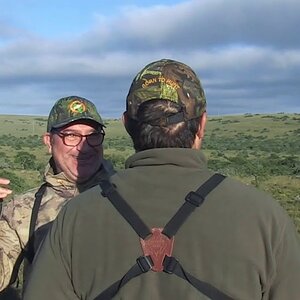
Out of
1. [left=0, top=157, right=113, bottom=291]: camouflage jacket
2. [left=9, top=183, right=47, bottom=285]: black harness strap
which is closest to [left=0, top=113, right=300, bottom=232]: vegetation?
[left=0, top=157, right=113, bottom=291]: camouflage jacket

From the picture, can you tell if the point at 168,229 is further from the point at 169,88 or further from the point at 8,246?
the point at 8,246

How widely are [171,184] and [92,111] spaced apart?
164 centimetres

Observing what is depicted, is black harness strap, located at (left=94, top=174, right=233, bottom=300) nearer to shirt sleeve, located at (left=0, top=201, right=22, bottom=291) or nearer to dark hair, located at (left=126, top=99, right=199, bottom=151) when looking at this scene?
dark hair, located at (left=126, top=99, right=199, bottom=151)

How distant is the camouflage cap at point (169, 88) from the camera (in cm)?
259

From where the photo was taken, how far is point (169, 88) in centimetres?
259

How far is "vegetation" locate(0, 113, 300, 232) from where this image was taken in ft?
79.4

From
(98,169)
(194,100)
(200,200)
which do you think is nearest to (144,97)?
(194,100)

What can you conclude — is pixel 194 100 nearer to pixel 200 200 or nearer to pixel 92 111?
pixel 200 200

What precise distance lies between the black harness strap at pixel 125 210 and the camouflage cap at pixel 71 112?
4.66ft

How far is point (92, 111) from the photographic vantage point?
406cm

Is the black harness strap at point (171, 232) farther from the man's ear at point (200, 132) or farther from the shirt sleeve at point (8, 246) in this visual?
the shirt sleeve at point (8, 246)

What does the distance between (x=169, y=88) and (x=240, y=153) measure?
47594mm

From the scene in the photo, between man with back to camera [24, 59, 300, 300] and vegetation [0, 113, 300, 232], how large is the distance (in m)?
11.6

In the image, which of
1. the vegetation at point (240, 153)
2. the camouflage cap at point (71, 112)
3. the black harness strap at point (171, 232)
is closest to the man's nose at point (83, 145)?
the camouflage cap at point (71, 112)
